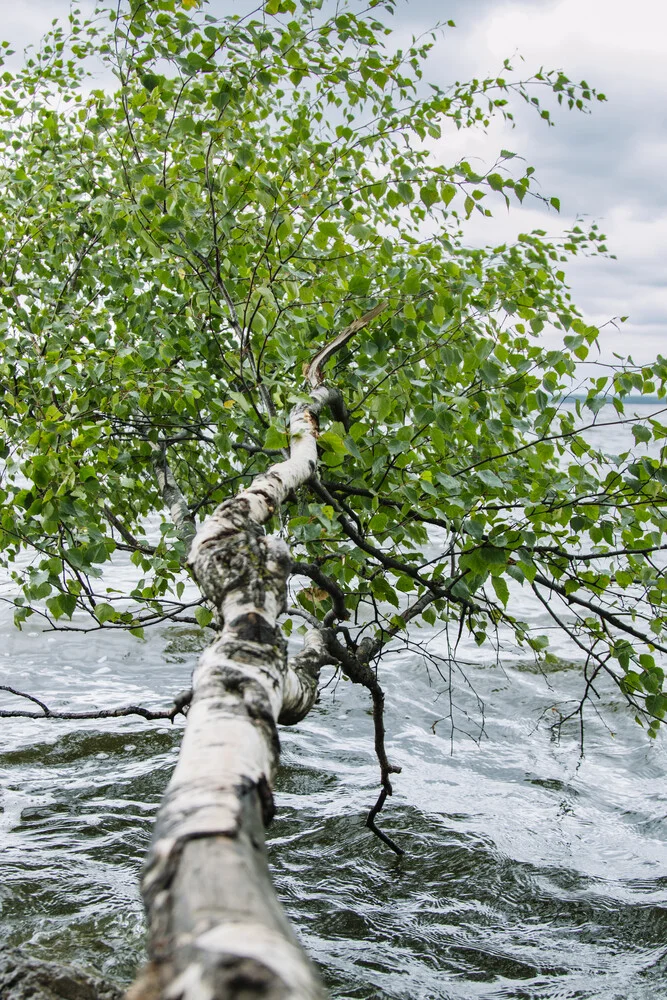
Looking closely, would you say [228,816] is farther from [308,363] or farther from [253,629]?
[308,363]

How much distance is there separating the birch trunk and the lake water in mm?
4406

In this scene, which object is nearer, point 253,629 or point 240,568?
point 253,629

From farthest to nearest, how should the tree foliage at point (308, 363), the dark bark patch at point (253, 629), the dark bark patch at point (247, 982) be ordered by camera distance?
the tree foliage at point (308, 363)
the dark bark patch at point (253, 629)
the dark bark patch at point (247, 982)

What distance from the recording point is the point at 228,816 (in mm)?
1578

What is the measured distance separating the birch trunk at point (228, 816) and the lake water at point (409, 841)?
4406mm

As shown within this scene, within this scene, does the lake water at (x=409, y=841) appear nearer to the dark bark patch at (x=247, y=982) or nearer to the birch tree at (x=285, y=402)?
the birch tree at (x=285, y=402)

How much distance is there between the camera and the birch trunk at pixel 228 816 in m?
1.19

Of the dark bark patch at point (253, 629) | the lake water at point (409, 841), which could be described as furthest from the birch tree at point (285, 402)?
the lake water at point (409, 841)

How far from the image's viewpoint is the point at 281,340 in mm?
5754

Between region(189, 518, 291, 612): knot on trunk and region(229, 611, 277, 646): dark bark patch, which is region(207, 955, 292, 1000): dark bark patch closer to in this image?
region(229, 611, 277, 646): dark bark patch

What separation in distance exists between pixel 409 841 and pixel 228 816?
7500 millimetres

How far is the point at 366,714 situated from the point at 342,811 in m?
3.43

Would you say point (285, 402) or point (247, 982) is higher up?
point (285, 402)

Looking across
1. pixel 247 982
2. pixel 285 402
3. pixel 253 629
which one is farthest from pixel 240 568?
pixel 285 402
